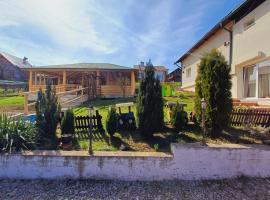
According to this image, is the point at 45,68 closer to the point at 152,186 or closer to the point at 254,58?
the point at 254,58

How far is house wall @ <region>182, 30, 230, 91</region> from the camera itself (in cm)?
1293

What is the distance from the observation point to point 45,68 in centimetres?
1948

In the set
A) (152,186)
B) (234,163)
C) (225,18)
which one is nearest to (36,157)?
Result: (152,186)

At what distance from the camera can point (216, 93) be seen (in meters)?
5.92

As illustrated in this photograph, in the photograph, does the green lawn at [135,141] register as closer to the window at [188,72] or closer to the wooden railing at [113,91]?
the wooden railing at [113,91]

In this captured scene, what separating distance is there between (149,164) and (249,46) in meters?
7.84

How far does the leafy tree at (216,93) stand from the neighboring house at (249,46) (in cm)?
223

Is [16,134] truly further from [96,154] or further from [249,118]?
[249,118]

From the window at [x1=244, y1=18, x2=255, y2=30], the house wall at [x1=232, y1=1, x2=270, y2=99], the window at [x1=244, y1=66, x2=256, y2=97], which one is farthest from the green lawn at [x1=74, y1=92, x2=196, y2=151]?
the window at [x1=244, y1=18, x2=255, y2=30]

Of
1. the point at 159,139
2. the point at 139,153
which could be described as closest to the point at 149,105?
the point at 159,139

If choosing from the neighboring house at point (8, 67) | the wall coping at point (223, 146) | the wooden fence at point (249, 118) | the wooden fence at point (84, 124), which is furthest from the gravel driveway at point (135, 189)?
the neighboring house at point (8, 67)

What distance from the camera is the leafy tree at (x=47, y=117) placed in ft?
20.0

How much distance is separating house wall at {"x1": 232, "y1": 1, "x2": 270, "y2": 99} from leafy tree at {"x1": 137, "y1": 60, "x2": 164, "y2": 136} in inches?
212

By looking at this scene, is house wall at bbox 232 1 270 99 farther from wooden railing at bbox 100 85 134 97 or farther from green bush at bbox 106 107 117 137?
wooden railing at bbox 100 85 134 97
